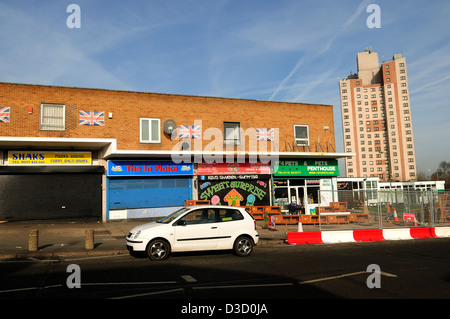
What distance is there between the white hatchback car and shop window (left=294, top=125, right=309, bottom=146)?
15254 mm

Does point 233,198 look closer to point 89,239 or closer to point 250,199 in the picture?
point 250,199

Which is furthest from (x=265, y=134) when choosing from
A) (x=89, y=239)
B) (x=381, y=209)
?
(x=89, y=239)

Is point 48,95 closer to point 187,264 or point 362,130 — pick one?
point 187,264

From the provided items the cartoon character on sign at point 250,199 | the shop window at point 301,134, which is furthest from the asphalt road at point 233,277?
the shop window at point 301,134

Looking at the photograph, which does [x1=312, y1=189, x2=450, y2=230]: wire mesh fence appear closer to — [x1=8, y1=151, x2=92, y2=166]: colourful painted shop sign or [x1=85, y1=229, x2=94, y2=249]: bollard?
[x1=85, y1=229, x2=94, y2=249]: bollard

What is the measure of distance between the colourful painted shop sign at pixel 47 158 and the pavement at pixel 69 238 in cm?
326

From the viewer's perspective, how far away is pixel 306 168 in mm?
25375

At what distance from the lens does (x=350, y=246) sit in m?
14.0

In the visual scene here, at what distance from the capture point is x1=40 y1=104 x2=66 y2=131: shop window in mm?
19625

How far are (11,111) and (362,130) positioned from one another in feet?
A: 375

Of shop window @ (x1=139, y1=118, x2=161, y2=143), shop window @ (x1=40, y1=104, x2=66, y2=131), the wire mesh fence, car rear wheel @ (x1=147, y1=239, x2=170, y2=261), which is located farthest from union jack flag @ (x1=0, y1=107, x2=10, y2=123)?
the wire mesh fence

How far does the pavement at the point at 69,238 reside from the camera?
11594 mm

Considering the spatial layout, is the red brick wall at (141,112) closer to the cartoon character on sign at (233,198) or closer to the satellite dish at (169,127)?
the satellite dish at (169,127)

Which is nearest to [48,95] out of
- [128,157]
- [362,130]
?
[128,157]
